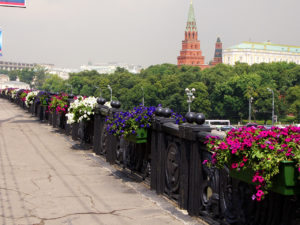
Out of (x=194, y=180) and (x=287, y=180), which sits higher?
(x=287, y=180)

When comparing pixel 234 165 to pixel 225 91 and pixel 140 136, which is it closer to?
pixel 140 136

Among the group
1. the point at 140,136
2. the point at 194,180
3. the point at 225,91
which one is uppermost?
the point at 225,91

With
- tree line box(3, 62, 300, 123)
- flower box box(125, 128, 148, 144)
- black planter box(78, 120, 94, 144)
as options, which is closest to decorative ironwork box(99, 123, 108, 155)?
black planter box(78, 120, 94, 144)

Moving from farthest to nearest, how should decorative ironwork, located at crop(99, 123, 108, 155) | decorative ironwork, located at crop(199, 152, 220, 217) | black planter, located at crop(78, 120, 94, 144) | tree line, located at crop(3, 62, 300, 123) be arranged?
tree line, located at crop(3, 62, 300, 123) → black planter, located at crop(78, 120, 94, 144) → decorative ironwork, located at crop(99, 123, 108, 155) → decorative ironwork, located at crop(199, 152, 220, 217)

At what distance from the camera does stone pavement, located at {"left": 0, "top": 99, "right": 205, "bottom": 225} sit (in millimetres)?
5734

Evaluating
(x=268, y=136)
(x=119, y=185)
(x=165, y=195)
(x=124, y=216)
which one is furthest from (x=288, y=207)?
(x=119, y=185)

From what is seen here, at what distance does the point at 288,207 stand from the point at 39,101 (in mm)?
18861

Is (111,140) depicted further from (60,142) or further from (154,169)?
(60,142)

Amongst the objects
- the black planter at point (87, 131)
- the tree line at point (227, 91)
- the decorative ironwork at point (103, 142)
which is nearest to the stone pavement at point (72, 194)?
the decorative ironwork at point (103, 142)

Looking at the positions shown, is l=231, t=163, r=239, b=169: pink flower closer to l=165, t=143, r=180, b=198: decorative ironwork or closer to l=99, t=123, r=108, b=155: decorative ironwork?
l=165, t=143, r=180, b=198: decorative ironwork

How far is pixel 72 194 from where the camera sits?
698cm

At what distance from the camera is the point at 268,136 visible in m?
4.32

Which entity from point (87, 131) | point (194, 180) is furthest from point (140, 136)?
point (87, 131)

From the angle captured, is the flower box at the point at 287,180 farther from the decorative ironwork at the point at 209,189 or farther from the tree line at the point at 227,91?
the tree line at the point at 227,91
